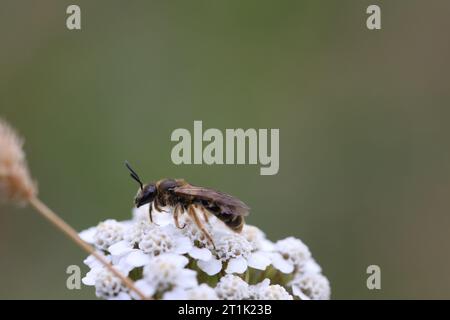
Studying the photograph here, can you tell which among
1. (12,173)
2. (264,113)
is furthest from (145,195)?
(264,113)

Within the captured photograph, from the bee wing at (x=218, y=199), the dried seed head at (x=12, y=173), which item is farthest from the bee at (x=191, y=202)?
the dried seed head at (x=12, y=173)

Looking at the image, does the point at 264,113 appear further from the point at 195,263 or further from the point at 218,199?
the point at 195,263

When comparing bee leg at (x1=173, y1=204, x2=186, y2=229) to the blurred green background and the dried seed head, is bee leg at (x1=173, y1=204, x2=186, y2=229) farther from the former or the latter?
the blurred green background

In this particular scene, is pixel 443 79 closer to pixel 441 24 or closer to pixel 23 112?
pixel 441 24

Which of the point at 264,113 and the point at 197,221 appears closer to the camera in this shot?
the point at 197,221

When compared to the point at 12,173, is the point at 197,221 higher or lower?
lower

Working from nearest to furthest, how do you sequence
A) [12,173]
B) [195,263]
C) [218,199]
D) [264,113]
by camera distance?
1. [12,173]
2. [195,263]
3. [218,199]
4. [264,113]

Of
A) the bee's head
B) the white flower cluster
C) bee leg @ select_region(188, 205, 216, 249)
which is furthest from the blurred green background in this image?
bee leg @ select_region(188, 205, 216, 249)
